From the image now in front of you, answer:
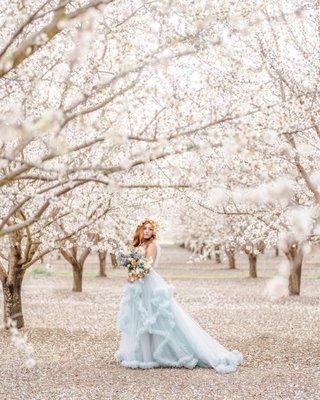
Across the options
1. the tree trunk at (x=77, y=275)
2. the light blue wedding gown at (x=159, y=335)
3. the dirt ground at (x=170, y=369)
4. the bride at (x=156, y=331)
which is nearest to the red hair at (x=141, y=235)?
the bride at (x=156, y=331)

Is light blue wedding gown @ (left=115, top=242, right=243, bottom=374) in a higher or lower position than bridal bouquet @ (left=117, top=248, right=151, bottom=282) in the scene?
lower

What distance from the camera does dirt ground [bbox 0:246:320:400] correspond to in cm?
1049

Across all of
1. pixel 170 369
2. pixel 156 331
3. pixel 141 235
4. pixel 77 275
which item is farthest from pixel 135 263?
pixel 77 275

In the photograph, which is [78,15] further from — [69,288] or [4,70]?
[69,288]

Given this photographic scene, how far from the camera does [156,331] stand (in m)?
12.1

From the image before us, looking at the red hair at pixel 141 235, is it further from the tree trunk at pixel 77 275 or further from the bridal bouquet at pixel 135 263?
the tree trunk at pixel 77 275

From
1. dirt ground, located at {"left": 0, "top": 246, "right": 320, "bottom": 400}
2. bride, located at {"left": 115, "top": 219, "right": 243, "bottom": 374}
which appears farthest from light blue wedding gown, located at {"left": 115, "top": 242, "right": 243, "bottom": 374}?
dirt ground, located at {"left": 0, "top": 246, "right": 320, "bottom": 400}

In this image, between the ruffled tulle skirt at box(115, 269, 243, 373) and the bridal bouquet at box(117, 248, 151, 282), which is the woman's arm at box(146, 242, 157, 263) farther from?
the ruffled tulle skirt at box(115, 269, 243, 373)

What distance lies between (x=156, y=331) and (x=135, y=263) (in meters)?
1.16

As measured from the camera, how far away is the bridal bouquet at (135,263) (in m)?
12.2

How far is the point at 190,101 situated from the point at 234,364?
4.39 m

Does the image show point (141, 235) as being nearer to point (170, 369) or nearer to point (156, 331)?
point (156, 331)

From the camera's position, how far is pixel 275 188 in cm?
1484

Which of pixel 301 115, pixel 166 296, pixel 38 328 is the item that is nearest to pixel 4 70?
pixel 301 115
